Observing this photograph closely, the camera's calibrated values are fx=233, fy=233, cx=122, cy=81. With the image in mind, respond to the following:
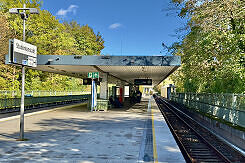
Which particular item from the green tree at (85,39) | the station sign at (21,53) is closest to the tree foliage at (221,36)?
the station sign at (21,53)

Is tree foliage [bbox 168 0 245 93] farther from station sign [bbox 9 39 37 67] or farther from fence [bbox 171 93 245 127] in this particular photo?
station sign [bbox 9 39 37 67]

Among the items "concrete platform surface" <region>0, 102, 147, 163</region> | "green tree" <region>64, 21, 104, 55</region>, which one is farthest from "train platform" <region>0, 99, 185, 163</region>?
"green tree" <region>64, 21, 104, 55</region>

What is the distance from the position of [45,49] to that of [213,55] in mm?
37798

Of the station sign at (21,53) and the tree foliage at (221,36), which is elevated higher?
the tree foliage at (221,36)

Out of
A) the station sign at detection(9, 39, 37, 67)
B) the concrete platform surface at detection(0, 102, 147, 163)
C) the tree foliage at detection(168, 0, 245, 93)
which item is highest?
the tree foliage at detection(168, 0, 245, 93)

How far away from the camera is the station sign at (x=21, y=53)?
8094 mm

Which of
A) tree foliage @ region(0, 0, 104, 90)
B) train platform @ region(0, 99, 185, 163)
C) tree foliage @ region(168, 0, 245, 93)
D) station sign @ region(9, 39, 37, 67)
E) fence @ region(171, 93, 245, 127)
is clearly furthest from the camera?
tree foliage @ region(0, 0, 104, 90)

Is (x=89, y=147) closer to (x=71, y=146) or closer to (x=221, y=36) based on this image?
(x=71, y=146)

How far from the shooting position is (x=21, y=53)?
845 cm

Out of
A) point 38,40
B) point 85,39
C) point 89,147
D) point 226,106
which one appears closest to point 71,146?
point 89,147

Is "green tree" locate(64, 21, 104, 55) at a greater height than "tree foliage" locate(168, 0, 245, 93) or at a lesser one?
greater

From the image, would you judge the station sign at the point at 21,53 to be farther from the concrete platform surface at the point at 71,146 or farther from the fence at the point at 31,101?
the fence at the point at 31,101

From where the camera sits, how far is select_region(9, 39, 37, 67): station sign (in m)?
8.09

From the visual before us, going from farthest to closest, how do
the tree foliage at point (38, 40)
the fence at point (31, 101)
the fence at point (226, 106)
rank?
the tree foliage at point (38, 40) < the fence at point (31, 101) < the fence at point (226, 106)
